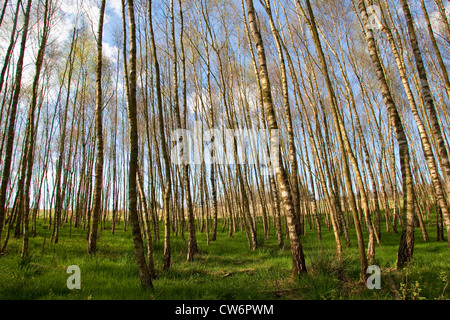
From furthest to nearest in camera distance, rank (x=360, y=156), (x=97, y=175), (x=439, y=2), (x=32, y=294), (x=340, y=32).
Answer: (x=360, y=156)
(x=340, y=32)
(x=439, y=2)
(x=97, y=175)
(x=32, y=294)

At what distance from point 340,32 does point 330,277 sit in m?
7.71

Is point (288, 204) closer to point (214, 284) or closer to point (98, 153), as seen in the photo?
point (214, 284)

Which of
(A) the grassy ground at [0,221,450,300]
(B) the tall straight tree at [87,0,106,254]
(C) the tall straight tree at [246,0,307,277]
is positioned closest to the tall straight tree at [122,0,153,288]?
(A) the grassy ground at [0,221,450,300]

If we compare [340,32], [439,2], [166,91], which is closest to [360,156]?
[340,32]

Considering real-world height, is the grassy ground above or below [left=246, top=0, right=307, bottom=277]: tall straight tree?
below

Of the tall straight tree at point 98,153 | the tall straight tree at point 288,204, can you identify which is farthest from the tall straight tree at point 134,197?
the tall straight tree at point 288,204

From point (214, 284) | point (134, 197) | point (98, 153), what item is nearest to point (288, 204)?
point (214, 284)

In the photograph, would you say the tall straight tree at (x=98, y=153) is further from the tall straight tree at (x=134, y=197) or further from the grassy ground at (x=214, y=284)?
the tall straight tree at (x=134, y=197)

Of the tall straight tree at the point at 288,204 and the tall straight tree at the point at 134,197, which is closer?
the tall straight tree at the point at 134,197

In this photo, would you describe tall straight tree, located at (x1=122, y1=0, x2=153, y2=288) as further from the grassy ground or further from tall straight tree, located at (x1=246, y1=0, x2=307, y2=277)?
tall straight tree, located at (x1=246, y1=0, x2=307, y2=277)

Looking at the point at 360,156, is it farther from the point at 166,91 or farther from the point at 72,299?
the point at 72,299

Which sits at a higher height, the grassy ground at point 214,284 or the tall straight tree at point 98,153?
the tall straight tree at point 98,153

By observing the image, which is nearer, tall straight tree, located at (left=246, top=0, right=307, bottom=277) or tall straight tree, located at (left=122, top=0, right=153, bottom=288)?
tall straight tree, located at (left=122, top=0, right=153, bottom=288)
